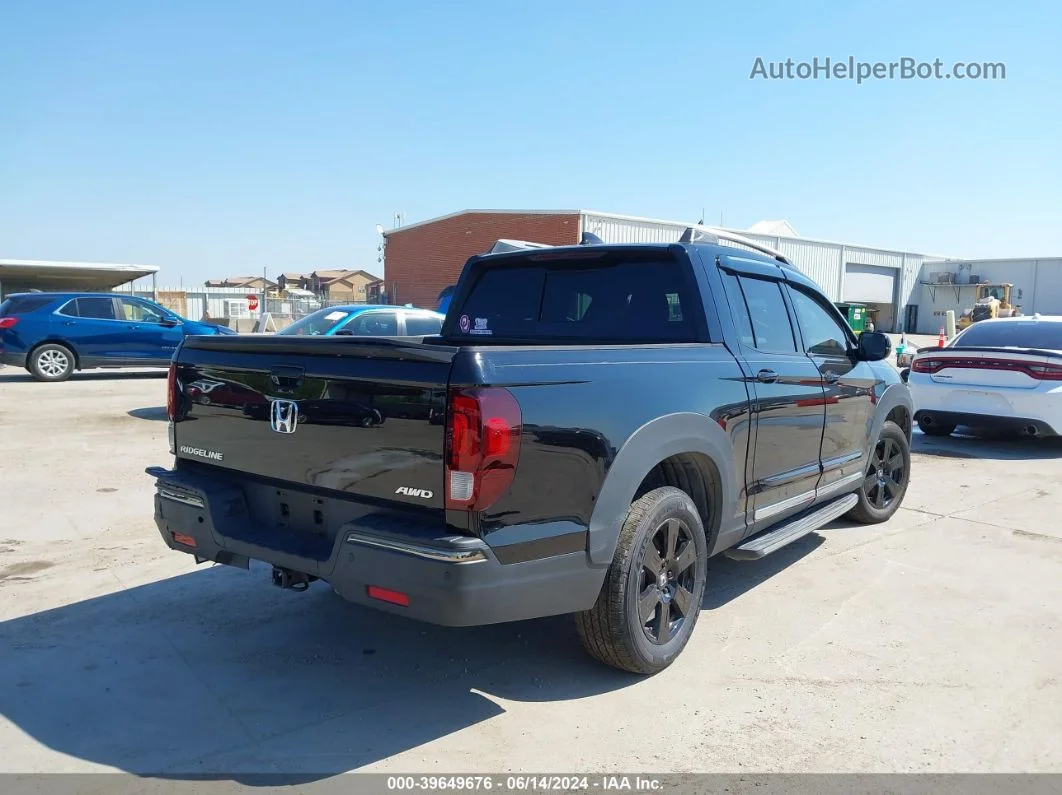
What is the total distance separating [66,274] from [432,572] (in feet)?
111

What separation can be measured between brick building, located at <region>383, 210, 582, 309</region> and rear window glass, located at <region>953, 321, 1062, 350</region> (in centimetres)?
2031

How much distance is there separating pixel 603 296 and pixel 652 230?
28837 millimetres

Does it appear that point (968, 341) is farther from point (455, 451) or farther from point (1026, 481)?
point (455, 451)

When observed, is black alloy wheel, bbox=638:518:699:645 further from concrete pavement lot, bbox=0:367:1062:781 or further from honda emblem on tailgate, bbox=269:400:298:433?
honda emblem on tailgate, bbox=269:400:298:433

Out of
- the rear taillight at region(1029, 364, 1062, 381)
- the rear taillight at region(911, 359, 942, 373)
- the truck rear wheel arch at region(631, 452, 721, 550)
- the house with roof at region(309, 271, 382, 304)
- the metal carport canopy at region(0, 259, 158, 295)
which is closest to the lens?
the truck rear wheel arch at region(631, 452, 721, 550)

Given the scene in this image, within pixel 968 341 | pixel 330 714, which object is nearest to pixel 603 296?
pixel 330 714

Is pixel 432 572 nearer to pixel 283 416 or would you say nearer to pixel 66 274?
pixel 283 416

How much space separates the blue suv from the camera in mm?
14672

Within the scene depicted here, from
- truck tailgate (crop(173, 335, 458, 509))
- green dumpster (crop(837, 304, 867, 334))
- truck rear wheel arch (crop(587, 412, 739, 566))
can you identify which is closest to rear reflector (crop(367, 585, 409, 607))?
truck tailgate (crop(173, 335, 458, 509))

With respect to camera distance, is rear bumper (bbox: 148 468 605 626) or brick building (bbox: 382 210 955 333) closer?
rear bumper (bbox: 148 468 605 626)

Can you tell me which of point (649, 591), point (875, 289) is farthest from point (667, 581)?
point (875, 289)

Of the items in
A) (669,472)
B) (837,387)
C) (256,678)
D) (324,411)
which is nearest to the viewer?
(324,411)

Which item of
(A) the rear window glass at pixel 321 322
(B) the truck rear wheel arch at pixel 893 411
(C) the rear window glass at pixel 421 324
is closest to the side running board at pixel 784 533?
(B) the truck rear wheel arch at pixel 893 411

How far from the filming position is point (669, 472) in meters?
3.81
